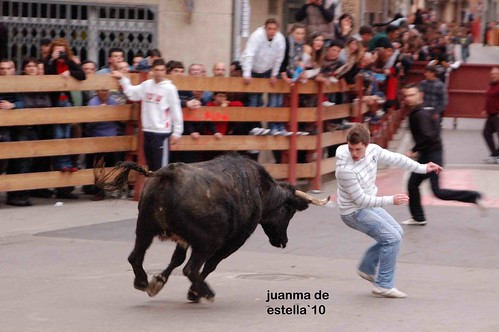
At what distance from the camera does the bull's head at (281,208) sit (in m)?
8.65

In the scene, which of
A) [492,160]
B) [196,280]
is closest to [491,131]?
[492,160]

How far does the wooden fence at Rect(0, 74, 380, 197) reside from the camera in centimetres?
1280

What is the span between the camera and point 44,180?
13102mm

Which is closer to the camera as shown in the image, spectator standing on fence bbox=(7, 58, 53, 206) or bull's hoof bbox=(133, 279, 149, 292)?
bull's hoof bbox=(133, 279, 149, 292)

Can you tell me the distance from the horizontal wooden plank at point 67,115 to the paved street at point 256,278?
1075mm

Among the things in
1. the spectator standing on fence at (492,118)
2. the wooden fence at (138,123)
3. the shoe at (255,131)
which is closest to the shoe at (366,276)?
the wooden fence at (138,123)

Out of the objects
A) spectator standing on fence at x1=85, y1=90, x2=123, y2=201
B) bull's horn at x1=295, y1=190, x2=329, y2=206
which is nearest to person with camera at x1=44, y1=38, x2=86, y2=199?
spectator standing on fence at x1=85, y1=90, x2=123, y2=201

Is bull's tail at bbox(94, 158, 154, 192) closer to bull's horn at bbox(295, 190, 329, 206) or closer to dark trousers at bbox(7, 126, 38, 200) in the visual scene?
bull's horn at bbox(295, 190, 329, 206)

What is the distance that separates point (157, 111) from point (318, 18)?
523 centimetres

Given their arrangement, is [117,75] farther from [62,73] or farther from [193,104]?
[193,104]

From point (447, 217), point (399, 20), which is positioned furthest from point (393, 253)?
point (399, 20)

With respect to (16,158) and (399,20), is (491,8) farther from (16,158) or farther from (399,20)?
(16,158)

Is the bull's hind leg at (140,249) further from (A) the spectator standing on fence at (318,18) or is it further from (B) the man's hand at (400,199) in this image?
(A) the spectator standing on fence at (318,18)

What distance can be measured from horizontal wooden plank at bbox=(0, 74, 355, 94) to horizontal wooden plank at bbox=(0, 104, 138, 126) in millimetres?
247
